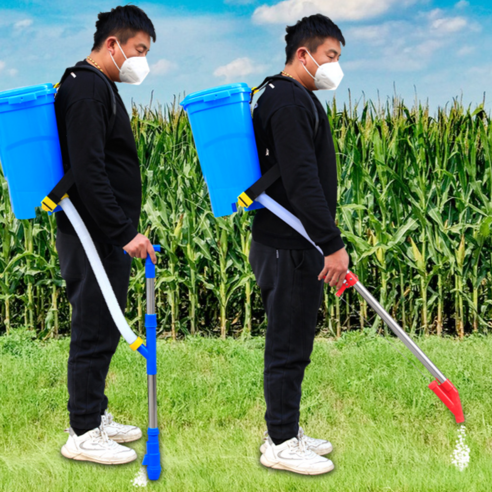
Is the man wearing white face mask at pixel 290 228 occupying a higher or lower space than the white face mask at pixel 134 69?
lower

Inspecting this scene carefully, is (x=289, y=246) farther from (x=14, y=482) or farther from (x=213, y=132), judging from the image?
(x=14, y=482)

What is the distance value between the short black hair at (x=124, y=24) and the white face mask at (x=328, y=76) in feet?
2.74

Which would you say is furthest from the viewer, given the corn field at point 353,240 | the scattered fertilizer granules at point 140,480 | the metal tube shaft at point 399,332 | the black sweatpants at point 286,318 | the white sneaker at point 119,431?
the corn field at point 353,240

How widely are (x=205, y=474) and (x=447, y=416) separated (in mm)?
1649

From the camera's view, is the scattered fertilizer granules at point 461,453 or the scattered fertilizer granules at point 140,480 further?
the scattered fertilizer granules at point 461,453

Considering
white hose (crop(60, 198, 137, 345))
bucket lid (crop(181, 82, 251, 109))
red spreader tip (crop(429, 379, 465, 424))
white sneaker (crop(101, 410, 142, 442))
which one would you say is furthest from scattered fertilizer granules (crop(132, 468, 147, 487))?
bucket lid (crop(181, 82, 251, 109))

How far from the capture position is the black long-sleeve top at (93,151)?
301 cm

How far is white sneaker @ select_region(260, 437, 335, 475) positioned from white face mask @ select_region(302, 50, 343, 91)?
1775 millimetres

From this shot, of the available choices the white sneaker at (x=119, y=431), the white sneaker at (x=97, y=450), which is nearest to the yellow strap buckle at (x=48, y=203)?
the white sneaker at (x=97, y=450)

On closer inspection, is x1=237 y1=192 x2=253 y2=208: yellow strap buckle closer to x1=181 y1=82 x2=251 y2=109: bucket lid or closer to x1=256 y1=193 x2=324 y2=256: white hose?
x1=256 y1=193 x2=324 y2=256: white hose

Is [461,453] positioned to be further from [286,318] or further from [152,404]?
[152,404]

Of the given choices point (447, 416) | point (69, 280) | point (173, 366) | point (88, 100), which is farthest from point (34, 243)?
point (447, 416)

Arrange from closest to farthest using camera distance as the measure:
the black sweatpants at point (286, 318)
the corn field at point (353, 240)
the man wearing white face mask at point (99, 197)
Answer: the man wearing white face mask at point (99, 197) → the black sweatpants at point (286, 318) → the corn field at point (353, 240)

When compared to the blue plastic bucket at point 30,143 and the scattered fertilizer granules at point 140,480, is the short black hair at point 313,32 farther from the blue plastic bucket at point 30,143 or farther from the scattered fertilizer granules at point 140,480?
the scattered fertilizer granules at point 140,480
